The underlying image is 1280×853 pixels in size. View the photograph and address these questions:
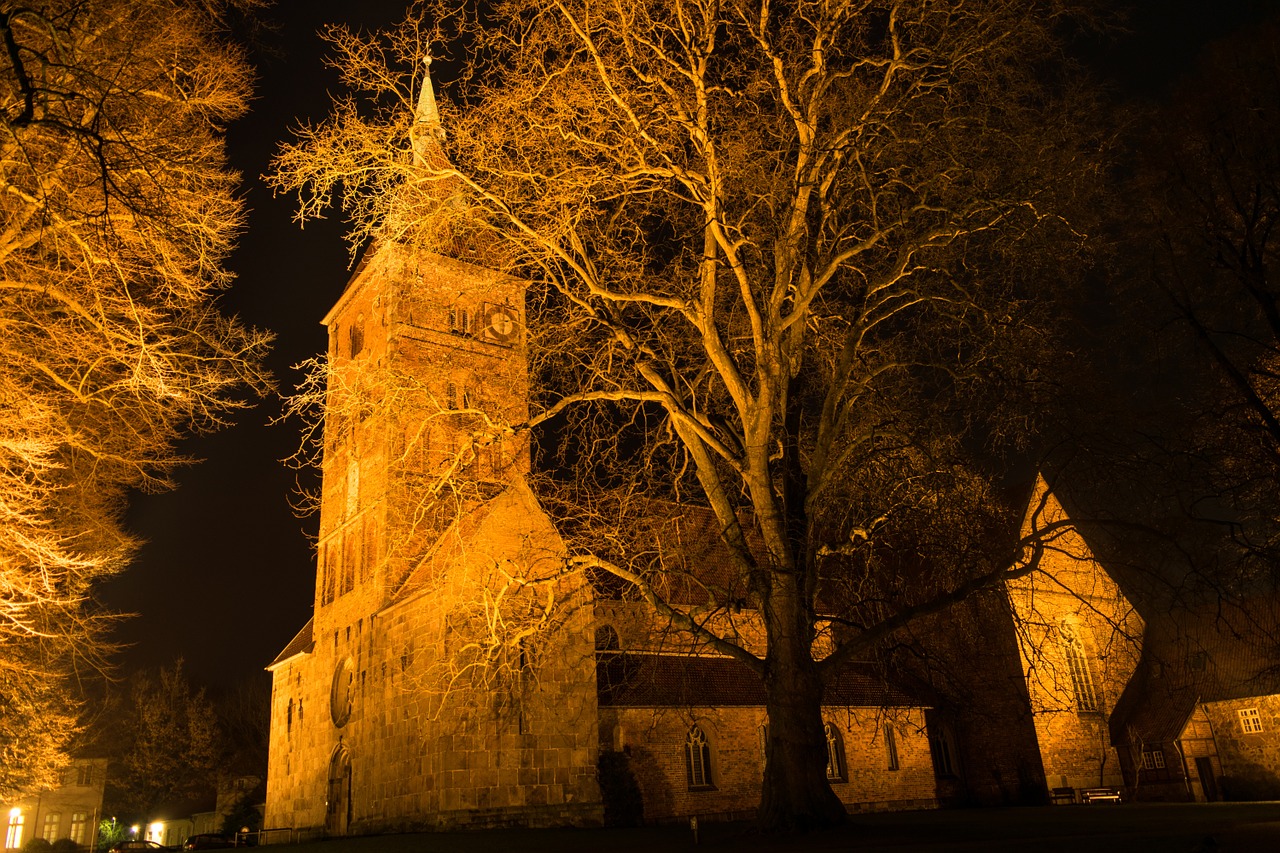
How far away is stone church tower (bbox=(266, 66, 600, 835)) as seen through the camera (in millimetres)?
12750

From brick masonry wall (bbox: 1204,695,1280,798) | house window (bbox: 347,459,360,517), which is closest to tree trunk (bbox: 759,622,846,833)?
house window (bbox: 347,459,360,517)

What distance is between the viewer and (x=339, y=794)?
91.9 ft

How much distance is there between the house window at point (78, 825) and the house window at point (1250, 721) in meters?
58.3

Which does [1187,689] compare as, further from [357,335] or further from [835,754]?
[357,335]

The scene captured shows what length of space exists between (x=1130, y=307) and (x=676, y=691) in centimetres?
1516

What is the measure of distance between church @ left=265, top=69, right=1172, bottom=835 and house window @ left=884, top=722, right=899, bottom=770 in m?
0.07

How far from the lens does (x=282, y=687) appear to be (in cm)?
3678

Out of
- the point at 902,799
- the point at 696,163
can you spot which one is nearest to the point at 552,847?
the point at 696,163

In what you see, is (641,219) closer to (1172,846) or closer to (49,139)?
(49,139)

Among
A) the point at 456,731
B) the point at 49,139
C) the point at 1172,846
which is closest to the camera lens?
the point at 1172,846

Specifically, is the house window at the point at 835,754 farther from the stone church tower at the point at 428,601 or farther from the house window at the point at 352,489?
the house window at the point at 352,489

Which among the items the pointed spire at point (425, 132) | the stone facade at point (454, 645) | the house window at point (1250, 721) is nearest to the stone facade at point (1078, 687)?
the house window at point (1250, 721)

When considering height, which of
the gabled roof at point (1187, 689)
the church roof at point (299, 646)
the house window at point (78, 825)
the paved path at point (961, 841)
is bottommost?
the house window at point (78, 825)

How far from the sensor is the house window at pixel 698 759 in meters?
25.2
